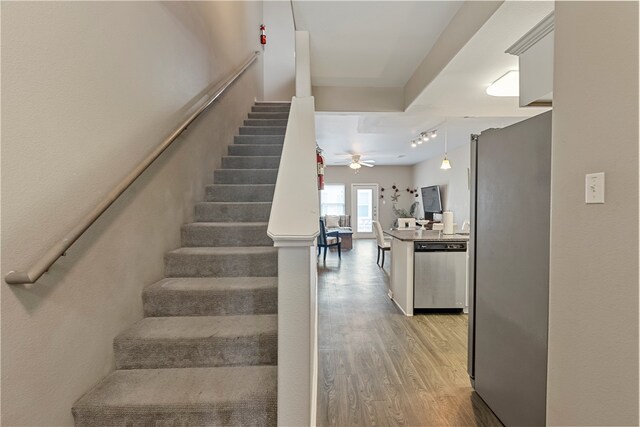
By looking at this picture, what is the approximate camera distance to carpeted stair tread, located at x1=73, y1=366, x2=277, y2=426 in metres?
1.35

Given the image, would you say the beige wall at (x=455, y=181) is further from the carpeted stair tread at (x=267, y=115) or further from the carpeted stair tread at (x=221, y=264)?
the carpeted stair tread at (x=221, y=264)

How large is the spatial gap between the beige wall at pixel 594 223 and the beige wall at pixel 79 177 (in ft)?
6.90

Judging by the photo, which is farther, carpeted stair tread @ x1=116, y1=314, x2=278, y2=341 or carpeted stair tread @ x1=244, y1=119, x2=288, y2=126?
carpeted stair tread @ x1=244, y1=119, x2=288, y2=126

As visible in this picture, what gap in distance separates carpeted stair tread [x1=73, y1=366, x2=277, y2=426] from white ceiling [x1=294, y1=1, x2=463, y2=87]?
2.59 metres

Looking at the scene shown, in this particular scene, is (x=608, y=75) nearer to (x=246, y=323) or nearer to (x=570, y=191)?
(x=570, y=191)

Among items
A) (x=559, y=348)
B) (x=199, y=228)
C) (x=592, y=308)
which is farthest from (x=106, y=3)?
(x=559, y=348)

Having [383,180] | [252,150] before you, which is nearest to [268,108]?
[252,150]

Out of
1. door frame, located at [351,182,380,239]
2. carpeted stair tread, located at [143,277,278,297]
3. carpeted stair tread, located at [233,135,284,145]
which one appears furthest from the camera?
door frame, located at [351,182,380,239]

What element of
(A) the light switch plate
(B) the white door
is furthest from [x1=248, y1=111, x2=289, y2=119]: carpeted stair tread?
(B) the white door

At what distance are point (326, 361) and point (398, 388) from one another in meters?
0.63

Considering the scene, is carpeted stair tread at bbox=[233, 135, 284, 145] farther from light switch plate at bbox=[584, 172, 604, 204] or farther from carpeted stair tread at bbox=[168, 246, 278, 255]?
light switch plate at bbox=[584, 172, 604, 204]

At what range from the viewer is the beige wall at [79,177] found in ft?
3.61

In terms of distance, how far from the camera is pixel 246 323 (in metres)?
1.79

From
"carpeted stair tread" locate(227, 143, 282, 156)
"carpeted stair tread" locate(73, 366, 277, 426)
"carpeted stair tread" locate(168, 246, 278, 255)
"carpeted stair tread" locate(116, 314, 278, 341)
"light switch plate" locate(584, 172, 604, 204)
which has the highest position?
"carpeted stair tread" locate(227, 143, 282, 156)
